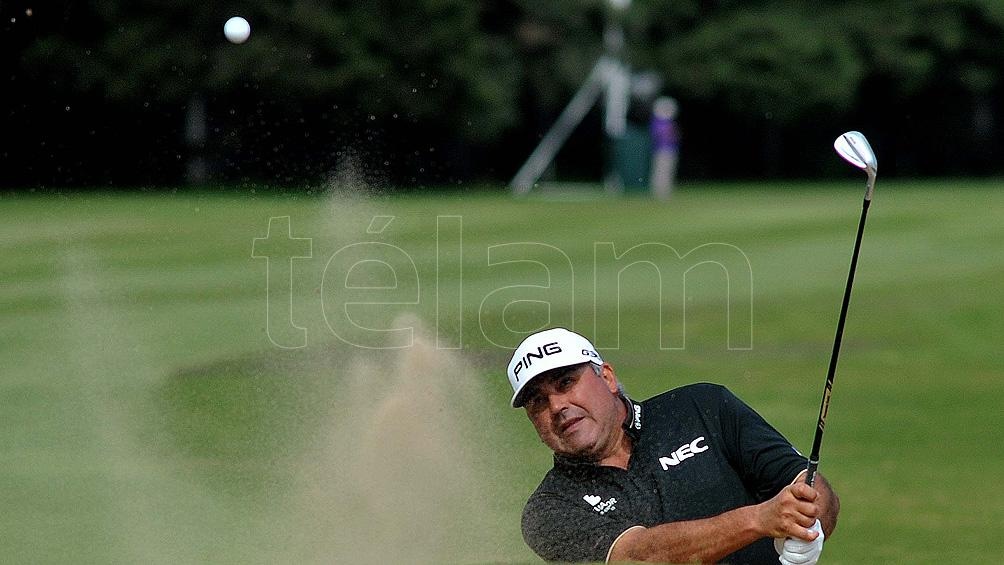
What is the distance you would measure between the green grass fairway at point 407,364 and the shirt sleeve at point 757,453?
1815 millimetres

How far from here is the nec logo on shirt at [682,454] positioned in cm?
610

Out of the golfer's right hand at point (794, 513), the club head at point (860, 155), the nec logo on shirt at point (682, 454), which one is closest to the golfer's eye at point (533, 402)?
the nec logo on shirt at point (682, 454)

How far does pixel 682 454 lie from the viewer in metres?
6.11

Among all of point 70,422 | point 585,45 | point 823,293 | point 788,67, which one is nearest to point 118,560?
point 70,422

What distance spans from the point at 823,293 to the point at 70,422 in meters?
10.9

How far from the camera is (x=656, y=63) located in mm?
49125

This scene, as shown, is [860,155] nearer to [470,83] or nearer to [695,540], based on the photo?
[695,540]

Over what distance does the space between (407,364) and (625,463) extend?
4.11m

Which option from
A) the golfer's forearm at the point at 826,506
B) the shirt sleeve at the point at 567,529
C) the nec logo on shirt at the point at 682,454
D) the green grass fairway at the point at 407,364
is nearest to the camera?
the golfer's forearm at the point at 826,506

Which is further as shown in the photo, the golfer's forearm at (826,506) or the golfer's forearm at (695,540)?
the golfer's forearm at (826,506)

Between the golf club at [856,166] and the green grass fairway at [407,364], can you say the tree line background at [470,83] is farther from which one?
the golf club at [856,166]

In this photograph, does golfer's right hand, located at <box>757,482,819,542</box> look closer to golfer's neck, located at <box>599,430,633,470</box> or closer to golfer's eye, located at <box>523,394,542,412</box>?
golfer's neck, located at <box>599,430,633,470</box>

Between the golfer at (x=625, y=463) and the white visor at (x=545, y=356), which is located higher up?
the white visor at (x=545, y=356)

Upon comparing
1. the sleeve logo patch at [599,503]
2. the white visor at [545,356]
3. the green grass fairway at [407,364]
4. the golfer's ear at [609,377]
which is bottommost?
the green grass fairway at [407,364]
